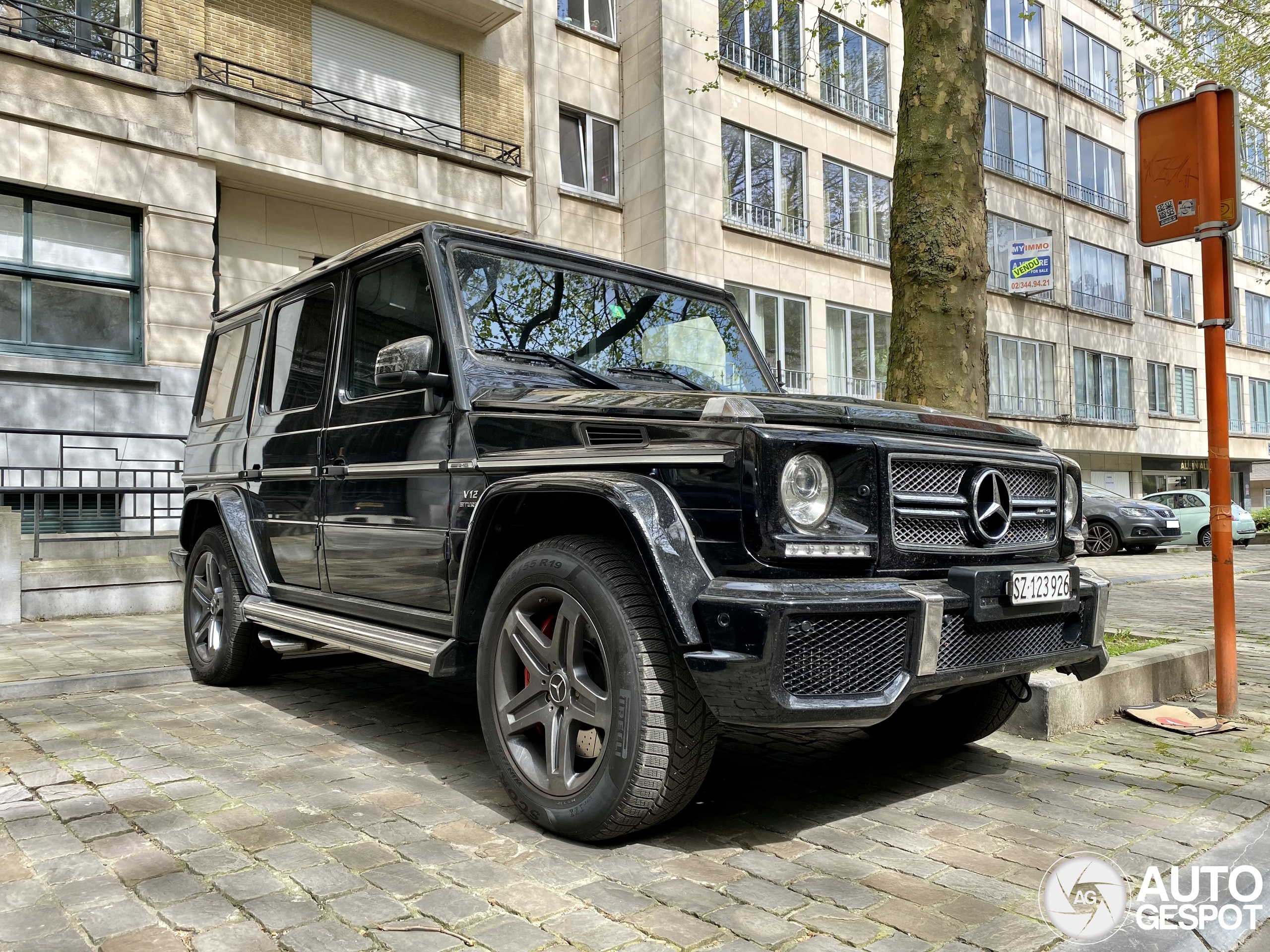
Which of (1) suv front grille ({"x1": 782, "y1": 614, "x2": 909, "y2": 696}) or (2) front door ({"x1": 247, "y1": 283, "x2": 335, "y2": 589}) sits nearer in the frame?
(1) suv front grille ({"x1": 782, "y1": 614, "x2": 909, "y2": 696})

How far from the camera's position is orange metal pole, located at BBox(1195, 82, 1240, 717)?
4.71 m

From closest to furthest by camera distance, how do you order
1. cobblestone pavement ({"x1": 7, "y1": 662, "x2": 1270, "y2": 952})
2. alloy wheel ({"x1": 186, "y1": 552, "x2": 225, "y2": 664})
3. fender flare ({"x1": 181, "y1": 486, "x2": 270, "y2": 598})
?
cobblestone pavement ({"x1": 7, "y1": 662, "x2": 1270, "y2": 952}), fender flare ({"x1": 181, "y1": 486, "x2": 270, "y2": 598}), alloy wheel ({"x1": 186, "y1": 552, "x2": 225, "y2": 664})

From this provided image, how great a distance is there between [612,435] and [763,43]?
19.2m

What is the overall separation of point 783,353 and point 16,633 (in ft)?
51.7

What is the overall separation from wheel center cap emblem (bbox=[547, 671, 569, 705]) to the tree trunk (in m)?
3.63

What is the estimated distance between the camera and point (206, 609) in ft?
18.7

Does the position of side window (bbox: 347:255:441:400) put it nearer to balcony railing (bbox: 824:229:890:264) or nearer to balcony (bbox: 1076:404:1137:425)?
balcony railing (bbox: 824:229:890:264)

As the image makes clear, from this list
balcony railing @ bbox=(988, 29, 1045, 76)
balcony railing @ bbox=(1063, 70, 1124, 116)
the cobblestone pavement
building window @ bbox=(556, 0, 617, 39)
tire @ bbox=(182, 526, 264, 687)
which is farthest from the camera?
balcony railing @ bbox=(1063, 70, 1124, 116)

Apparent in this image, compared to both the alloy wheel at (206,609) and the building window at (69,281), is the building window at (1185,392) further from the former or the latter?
the alloy wheel at (206,609)

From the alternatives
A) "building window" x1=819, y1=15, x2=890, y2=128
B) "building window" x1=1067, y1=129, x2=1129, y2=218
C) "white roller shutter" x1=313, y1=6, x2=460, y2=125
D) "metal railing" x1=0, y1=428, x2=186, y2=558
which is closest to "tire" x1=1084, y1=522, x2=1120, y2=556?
"building window" x1=819, y1=15, x2=890, y2=128

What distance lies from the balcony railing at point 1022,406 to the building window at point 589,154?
12968 mm

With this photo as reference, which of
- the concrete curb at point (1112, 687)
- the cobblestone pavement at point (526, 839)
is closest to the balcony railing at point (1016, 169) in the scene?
the concrete curb at point (1112, 687)

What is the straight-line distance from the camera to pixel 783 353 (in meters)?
20.6

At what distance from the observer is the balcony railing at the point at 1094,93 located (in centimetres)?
2917
